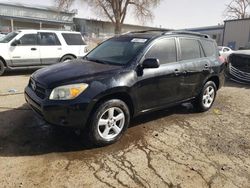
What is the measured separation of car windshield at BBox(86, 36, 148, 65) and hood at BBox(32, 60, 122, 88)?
0.26m

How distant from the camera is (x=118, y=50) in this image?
15.9ft

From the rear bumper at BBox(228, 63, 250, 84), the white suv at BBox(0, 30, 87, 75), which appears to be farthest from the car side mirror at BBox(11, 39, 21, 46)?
the rear bumper at BBox(228, 63, 250, 84)

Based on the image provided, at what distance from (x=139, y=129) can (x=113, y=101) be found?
1065 millimetres

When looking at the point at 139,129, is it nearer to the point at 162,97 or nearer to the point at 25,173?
the point at 162,97

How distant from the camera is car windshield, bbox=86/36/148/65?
4473 mm

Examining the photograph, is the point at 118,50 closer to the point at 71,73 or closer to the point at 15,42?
the point at 71,73

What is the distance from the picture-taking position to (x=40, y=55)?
10453 millimetres

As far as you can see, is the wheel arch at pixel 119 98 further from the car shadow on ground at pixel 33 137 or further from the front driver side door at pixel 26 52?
the front driver side door at pixel 26 52

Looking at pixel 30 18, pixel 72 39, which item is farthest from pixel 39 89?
pixel 30 18

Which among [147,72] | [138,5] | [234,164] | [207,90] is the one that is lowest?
[234,164]

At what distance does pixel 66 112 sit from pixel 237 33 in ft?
104

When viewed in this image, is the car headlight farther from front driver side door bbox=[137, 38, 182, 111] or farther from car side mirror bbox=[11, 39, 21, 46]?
car side mirror bbox=[11, 39, 21, 46]

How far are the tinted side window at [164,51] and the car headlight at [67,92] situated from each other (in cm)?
142

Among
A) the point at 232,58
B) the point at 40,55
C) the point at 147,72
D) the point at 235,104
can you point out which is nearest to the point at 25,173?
the point at 147,72
